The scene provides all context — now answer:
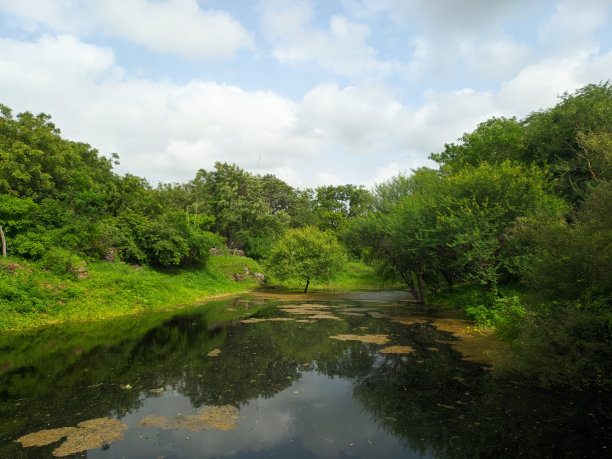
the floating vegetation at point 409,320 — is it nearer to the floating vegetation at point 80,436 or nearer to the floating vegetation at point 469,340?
the floating vegetation at point 469,340

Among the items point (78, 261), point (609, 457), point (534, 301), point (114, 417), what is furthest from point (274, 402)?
point (78, 261)

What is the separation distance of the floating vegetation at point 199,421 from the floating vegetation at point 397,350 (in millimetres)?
6354

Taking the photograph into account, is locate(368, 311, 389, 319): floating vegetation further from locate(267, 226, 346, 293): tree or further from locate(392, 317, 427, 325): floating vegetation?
locate(267, 226, 346, 293): tree

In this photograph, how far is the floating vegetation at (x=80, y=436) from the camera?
5574 millimetres

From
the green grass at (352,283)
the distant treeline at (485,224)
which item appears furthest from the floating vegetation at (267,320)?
the green grass at (352,283)

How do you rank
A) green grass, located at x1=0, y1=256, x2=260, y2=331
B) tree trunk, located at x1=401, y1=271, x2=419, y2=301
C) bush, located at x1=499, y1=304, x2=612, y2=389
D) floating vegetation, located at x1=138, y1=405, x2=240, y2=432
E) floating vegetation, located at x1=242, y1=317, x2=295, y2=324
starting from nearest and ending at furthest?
floating vegetation, located at x1=138, y1=405, x2=240, y2=432, bush, located at x1=499, y1=304, x2=612, y2=389, green grass, located at x1=0, y1=256, x2=260, y2=331, floating vegetation, located at x1=242, y1=317, x2=295, y2=324, tree trunk, located at x1=401, y1=271, x2=419, y2=301

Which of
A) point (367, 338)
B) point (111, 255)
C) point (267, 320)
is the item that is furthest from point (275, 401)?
point (111, 255)

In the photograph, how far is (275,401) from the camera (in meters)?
7.82

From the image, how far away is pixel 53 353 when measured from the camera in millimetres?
11086

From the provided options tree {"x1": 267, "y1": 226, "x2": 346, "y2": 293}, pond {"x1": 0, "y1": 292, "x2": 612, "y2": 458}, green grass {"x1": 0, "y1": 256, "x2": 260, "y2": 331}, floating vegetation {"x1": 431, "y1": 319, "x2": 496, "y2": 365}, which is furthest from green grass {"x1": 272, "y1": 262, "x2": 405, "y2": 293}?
pond {"x1": 0, "y1": 292, "x2": 612, "y2": 458}

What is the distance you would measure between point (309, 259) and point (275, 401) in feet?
86.5

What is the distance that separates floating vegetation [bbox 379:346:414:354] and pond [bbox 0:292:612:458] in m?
0.14

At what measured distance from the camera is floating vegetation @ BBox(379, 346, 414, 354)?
11.8 metres

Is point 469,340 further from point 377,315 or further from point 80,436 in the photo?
point 80,436
